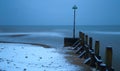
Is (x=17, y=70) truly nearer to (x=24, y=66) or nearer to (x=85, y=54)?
(x=24, y=66)

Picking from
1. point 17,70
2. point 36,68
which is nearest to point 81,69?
point 36,68

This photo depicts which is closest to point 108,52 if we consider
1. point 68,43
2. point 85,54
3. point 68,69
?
point 68,69

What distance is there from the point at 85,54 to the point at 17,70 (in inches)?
258

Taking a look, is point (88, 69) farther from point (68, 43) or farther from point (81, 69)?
point (68, 43)

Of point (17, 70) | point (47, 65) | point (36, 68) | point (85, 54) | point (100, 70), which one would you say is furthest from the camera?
point (85, 54)

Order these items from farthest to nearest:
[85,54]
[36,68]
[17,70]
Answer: [85,54] < [36,68] < [17,70]

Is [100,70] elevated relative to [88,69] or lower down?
elevated

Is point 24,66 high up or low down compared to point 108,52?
down

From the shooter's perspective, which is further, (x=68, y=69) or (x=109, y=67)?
(x=68, y=69)

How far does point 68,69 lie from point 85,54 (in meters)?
4.57

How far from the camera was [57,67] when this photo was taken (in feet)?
44.5

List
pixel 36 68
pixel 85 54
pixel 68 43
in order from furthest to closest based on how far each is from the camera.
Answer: pixel 68 43 < pixel 85 54 < pixel 36 68

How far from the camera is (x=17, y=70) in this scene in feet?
40.0

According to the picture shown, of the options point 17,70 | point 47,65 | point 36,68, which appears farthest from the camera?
point 47,65
